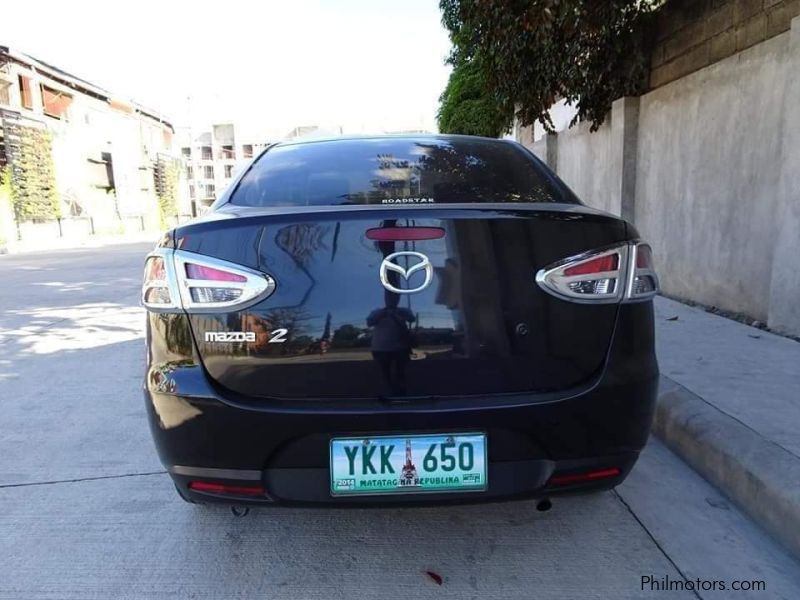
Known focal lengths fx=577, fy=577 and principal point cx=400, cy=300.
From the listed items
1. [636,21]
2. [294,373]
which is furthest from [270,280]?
[636,21]

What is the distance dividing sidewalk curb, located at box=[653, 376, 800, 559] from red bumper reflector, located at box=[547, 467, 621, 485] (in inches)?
32.0

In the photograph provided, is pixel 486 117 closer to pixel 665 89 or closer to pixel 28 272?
pixel 665 89

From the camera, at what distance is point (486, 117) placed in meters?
13.4

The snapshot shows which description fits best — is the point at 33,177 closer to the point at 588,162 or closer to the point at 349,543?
the point at 588,162

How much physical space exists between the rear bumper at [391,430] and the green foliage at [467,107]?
11583mm

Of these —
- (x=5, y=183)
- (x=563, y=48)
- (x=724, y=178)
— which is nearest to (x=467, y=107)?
(x=563, y=48)

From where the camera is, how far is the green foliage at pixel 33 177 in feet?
70.5

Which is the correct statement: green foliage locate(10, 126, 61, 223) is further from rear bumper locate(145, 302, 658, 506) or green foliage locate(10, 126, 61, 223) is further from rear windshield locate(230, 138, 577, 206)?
rear bumper locate(145, 302, 658, 506)

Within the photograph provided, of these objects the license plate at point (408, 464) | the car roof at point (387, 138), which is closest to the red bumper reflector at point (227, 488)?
the license plate at point (408, 464)

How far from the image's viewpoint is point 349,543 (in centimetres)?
213

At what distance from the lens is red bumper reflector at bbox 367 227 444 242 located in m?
1.65

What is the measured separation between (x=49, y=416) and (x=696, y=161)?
18.2ft

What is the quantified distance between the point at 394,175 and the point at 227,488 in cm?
126

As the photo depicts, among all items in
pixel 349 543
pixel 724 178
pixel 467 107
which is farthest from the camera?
pixel 467 107
